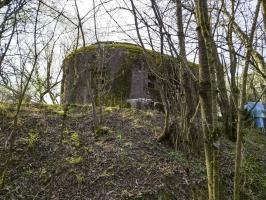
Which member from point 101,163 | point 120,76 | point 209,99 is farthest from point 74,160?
point 120,76

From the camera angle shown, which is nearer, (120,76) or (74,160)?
(74,160)

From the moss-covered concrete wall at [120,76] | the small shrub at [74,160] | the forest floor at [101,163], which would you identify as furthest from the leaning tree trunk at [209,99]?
the moss-covered concrete wall at [120,76]

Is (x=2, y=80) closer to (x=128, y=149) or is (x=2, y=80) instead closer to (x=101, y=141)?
(x=101, y=141)

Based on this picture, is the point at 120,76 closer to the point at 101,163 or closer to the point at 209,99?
the point at 101,163

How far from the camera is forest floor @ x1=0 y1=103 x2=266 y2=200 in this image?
440 cm

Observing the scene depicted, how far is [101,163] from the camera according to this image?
16.2 ft

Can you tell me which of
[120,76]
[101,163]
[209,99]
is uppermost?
[120,76]

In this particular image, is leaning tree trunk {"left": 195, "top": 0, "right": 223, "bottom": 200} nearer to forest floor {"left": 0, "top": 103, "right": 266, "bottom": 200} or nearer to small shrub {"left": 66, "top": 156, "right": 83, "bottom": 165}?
forest floor {"left": 0, "top": 103, "right": 266, "bottom": 200}

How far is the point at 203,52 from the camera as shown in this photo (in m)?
1.64

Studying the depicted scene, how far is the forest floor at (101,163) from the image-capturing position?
14.4ft

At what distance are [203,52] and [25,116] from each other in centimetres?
520

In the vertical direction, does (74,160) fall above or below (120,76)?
below

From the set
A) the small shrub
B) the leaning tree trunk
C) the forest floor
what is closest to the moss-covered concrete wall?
the forest floor

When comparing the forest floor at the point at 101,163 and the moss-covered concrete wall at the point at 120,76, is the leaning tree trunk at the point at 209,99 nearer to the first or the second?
the forest floor at the point at 101,163
